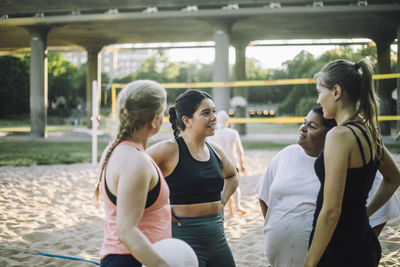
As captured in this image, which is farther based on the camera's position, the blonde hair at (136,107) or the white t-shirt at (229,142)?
the white t-shirt at (229,142)

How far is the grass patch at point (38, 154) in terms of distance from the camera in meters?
8.78

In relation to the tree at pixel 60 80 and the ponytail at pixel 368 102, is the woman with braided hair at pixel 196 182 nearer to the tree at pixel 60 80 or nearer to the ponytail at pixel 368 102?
the ponytail at pixel 368 102

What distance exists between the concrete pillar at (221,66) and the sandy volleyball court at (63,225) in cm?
653

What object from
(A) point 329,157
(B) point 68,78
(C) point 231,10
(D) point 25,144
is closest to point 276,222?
(A) point 329,157

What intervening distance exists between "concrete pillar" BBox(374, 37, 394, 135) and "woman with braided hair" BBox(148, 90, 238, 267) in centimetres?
1243

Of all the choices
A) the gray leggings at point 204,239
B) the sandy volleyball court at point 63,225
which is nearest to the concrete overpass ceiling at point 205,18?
the sandy volleyball court at point 63,225

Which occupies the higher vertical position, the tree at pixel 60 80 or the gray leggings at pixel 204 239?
the tree at pixel 60 80

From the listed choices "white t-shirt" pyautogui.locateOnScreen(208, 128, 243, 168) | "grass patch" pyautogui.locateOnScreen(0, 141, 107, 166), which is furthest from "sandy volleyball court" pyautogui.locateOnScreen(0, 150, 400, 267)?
"grass patch" pyautogui.locateOnScreen(0, 141, 107, 166)

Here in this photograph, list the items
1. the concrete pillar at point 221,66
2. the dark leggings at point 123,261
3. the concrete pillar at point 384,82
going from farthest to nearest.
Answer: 1. the concrete pillar at point 384,82
2. the concrete pillar at point 221,66
3. the dark leggings at point 123,261

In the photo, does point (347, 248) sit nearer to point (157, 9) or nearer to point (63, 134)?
point (157, 9)

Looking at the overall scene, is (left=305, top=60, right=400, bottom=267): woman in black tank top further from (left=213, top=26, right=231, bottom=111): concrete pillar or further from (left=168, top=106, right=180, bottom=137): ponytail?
(left=213, top=26, right=231, bottom=111): concrete pillar

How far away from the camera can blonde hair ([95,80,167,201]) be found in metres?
1.34

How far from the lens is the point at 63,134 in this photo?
17281mm

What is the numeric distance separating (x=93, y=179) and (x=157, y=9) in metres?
8.29
